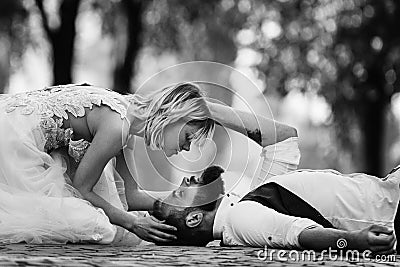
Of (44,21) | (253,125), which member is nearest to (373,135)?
(44,21)

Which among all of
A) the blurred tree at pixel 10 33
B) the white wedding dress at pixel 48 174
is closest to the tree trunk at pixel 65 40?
the blurred tree at pixel 10 33

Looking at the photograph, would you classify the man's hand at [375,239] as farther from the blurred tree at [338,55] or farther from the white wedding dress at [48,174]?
the blurred tree at [338,55]

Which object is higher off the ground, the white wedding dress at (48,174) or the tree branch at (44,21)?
the tree branch at (44,21)

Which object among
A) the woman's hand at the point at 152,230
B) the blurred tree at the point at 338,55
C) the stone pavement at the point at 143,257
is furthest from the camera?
the blurred tree at the point at 338,55

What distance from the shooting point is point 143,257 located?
3.28m

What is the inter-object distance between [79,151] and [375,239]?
182cm

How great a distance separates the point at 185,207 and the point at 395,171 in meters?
1.12

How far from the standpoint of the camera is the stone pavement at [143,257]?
9.38 ft

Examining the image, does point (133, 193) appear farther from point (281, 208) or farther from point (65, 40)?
point (65, 40)

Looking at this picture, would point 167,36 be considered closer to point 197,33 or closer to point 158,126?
point 197,33

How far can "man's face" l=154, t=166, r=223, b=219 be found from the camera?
13.7ft

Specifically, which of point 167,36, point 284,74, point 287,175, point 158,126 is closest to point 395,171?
point 287,175

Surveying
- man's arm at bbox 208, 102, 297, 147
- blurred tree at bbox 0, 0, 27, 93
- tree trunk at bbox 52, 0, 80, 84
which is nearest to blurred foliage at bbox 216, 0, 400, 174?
tree trunk at bbox 52, 0, 80, 84
